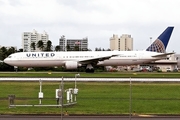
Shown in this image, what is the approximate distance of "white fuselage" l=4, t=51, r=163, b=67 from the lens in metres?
62.6

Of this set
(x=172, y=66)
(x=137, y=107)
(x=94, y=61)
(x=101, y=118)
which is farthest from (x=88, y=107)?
(x=172, y=66)

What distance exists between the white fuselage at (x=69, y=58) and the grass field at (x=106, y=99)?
24801mm

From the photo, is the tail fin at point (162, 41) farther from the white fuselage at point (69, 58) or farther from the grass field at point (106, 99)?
the grass field at point (106, 99)

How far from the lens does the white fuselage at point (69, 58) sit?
205ft

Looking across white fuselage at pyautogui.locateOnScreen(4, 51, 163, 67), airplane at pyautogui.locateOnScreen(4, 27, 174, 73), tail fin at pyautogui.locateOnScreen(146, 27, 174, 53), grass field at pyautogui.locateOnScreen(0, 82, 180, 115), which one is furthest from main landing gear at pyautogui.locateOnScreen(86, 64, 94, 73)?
grass field at pyautogui.locateOnScreen(0, 82, 180, 115)

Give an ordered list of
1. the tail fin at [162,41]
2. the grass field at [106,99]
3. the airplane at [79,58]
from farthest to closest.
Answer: the tail fin at [162,41]
the airplane at [79,58]
the grass field at [106,99]

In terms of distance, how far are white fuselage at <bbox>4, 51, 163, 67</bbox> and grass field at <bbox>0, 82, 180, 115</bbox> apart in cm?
2480

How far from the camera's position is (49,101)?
24891 mm

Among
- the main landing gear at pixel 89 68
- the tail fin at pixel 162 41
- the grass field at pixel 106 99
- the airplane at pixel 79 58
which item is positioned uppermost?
the tail fin at pixel 162 41

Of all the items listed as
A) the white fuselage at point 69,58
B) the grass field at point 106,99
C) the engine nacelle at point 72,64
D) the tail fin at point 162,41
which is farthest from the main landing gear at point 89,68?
the grass field at point 106,99

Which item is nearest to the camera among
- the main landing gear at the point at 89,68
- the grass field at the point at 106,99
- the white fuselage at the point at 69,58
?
the grass field at the point at 106,99

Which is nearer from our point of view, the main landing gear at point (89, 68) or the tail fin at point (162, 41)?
the main landing gear at point (89, 68)

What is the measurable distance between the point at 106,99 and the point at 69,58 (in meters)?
37.8

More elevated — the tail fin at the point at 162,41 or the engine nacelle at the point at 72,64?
the tail fin at the point at 162,41
